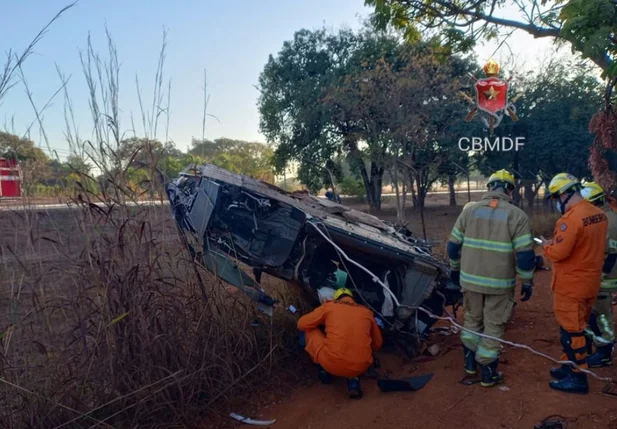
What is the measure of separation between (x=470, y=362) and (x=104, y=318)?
113 inches

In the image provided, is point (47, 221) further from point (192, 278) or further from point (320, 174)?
point (320, 174)

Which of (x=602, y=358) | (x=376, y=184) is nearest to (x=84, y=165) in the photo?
(x=602, y=358)

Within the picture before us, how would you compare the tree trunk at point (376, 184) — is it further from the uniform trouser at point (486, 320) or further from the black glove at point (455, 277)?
the uniform trouser at point (486, 320)

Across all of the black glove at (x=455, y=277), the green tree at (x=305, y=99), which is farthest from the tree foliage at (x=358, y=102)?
the black glove at (x=455, y=277)

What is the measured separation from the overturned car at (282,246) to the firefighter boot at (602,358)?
1402mm

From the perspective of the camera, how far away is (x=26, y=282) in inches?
149

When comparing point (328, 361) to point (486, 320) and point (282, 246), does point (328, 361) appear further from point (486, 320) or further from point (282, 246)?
point (486, 320)

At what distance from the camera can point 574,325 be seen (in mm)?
4031

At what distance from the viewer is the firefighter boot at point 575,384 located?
13.0ft

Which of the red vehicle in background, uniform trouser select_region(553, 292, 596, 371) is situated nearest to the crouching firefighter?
uniform trouser select_region(553, 292, 596, 371)

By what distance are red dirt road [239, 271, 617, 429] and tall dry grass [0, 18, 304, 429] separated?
663 mm

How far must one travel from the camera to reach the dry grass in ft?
11.7

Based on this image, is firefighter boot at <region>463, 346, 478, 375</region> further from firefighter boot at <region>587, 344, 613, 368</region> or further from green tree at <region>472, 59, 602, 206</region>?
green tree at <region>472, 59, 602, 206</region>

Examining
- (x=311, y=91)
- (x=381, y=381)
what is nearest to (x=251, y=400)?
(x=381, y=381)
